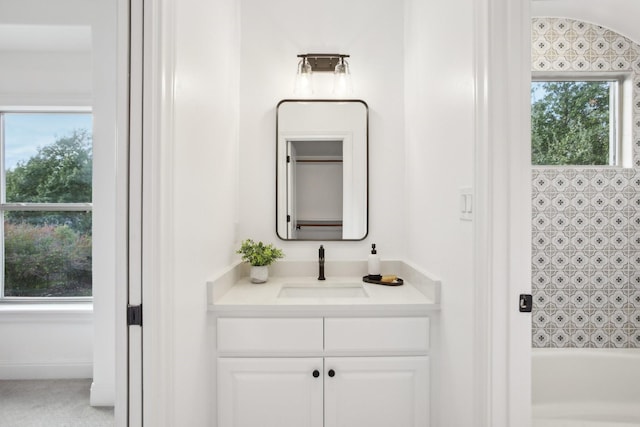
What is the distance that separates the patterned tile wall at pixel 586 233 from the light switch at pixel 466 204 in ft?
3.89

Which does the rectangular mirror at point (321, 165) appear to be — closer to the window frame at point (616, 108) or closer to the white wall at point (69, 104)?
the white wall at point (69, 104)

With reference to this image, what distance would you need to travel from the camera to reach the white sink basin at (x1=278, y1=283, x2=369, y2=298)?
6.76 ft

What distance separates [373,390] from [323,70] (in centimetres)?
177

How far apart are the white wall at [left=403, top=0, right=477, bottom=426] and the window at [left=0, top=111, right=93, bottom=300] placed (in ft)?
4.80

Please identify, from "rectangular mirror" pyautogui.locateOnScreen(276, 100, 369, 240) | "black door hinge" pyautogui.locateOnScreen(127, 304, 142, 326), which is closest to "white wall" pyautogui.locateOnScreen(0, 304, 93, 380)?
A: "black door hinge" pyautogui.locateOnScreen(127, 304, 142, 326)

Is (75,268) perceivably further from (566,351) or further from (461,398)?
(566,351)

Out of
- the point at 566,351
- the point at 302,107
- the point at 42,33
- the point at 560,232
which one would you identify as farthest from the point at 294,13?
the point at 566,351

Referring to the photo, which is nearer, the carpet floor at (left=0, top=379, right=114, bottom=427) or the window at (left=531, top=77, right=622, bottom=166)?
the carpet floor at (left=0, top=379, right=114, bottom=427)

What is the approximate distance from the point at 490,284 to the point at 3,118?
5.90 feet

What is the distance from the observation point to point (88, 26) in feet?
5.98

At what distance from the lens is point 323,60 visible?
2273 millimetres

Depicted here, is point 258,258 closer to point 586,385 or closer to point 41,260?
point 41,260

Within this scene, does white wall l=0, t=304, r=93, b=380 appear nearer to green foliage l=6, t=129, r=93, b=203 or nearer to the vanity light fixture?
green foliage l=6, t=129, r=93, b=203

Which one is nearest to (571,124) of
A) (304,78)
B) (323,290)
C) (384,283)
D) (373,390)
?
(384,283)
